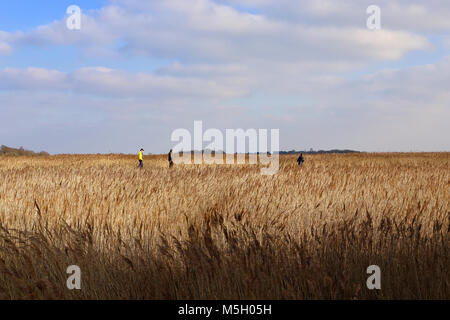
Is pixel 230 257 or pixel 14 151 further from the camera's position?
pixel 14 151

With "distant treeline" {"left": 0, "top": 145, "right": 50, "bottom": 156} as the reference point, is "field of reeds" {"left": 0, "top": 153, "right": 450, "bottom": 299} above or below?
below

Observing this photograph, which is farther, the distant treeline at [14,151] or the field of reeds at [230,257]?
the distant treeline at [14,151]

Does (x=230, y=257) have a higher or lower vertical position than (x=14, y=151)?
lower

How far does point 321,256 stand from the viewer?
149 inches

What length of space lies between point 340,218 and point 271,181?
3.30 m

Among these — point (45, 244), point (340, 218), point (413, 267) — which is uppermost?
point (340, 218)

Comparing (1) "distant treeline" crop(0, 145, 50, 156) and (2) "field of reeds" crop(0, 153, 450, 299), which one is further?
(1) "distant treeline" crop(0, 145, 50, 156)

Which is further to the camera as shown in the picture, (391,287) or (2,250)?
(2,250)

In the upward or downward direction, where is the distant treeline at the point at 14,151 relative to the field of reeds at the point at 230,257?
upward
